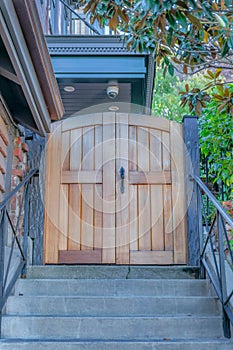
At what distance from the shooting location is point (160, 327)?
115 inches

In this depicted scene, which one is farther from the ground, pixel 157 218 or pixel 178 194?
pixel 178 194

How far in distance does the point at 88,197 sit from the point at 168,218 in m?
0.74

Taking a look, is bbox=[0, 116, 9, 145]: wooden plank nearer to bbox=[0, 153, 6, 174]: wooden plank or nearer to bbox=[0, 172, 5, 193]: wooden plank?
bbox=[0, 153, 6, 174]: wooden plank

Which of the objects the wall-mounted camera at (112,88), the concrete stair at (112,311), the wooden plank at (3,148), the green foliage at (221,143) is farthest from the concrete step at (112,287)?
the wall-mounted camera at (112,88)

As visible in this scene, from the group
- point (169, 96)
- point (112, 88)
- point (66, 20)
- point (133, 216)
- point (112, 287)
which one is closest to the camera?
point (112, 287)

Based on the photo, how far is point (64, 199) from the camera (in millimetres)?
4148

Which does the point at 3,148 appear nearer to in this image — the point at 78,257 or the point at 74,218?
the point at 74,218

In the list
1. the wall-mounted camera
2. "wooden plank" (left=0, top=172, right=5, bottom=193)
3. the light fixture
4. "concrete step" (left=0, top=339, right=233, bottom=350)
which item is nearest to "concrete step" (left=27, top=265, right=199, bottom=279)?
"wooden plank" (left=0, top=172, right=5, bottom=193)

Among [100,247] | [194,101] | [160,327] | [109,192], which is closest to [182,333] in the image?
[160,327]

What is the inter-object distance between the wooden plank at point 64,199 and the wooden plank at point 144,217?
0.66 meters

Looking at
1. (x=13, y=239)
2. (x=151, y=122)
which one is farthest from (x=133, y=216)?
(x=13, y=239)

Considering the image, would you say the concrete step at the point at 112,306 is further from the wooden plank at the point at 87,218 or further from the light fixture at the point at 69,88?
the light fixture at the point at 69,88

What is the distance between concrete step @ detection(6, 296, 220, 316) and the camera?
10.3 ft

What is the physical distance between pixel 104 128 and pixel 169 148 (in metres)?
0.64
